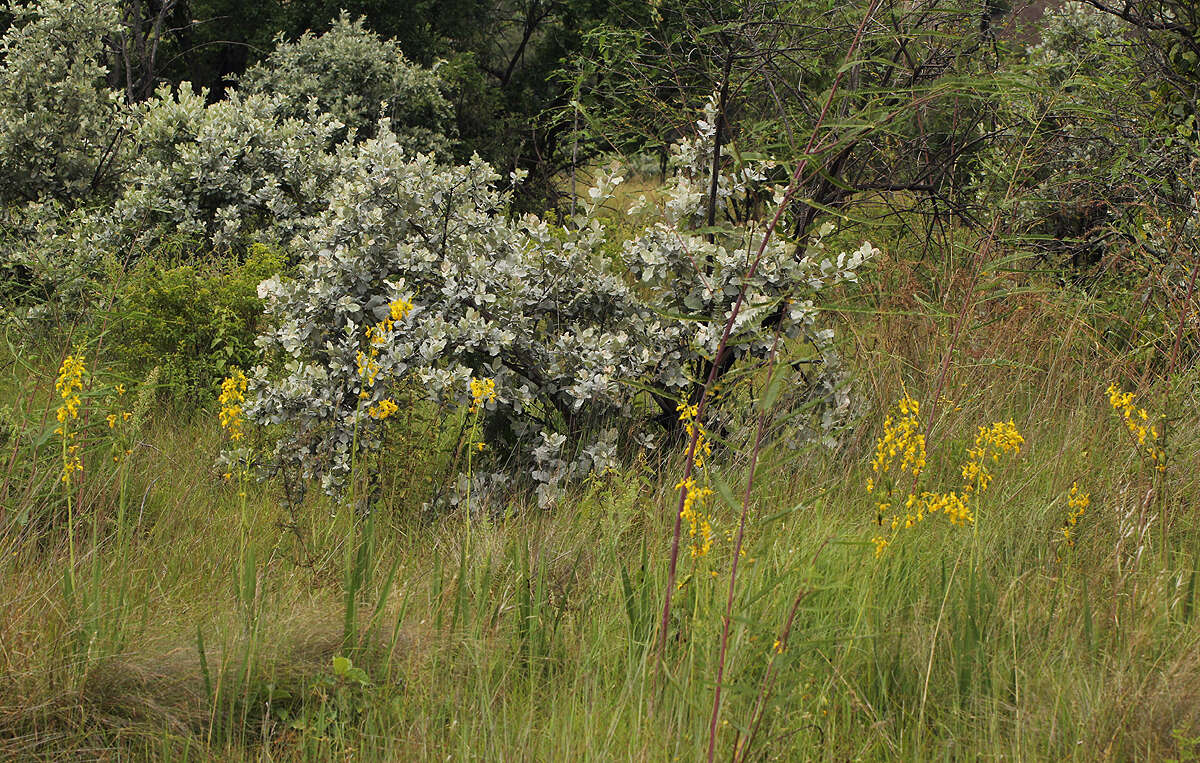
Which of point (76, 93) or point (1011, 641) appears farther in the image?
point (76, 93)

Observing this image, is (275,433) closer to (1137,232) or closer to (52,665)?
(52,665)

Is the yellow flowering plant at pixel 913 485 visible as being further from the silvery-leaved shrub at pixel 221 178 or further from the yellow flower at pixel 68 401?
the silvery-leaved shrub at pixel 221 178

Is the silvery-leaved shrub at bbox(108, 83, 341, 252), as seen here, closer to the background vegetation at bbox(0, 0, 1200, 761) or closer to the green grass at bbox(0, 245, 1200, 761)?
the background vegetation at bbox(0, 0, 1200, 761)

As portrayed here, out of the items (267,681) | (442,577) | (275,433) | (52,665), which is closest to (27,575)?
(52,665)

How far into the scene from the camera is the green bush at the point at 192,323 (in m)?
5.63

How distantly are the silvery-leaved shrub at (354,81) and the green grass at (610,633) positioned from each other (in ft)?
23.1

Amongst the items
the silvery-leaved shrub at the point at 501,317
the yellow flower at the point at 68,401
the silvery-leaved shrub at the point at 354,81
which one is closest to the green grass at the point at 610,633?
the yellow flower at the point at 68,401

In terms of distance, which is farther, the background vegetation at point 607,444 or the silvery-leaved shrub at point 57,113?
the silvery-leaved shrub at point 57,113

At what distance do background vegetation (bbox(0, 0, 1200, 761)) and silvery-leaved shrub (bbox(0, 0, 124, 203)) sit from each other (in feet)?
0.11

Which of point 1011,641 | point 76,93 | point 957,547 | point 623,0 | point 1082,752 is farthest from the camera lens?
point 623,0

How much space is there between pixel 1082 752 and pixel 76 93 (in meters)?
7.45

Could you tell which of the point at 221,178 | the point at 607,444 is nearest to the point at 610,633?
the point at 607,444

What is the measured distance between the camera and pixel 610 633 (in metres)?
2.80

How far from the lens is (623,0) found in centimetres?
1163
